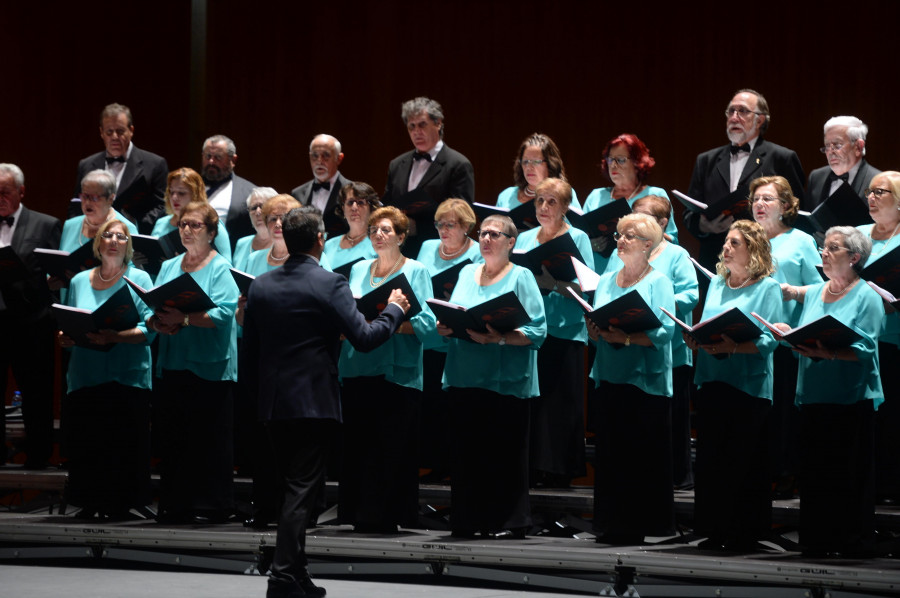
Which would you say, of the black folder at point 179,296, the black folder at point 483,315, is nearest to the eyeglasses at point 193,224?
the black folder at point 179,296

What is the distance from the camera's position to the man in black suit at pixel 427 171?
5660 mm

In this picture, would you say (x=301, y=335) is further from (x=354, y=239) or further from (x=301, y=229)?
(x=354, y=239)

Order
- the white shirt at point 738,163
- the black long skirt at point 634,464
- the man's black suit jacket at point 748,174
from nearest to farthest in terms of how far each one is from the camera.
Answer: the black long skirt at point 634,464
the man's black suit jacket at point 748,174
the white shirt at point 738,163

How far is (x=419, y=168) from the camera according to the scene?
19.3ft

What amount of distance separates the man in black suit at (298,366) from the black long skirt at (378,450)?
843 millimetres

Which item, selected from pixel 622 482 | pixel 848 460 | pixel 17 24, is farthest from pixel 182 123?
pixel 848 460

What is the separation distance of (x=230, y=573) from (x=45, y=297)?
190 cm

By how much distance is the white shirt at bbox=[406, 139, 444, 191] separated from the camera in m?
5.83

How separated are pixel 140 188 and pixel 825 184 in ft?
10.4

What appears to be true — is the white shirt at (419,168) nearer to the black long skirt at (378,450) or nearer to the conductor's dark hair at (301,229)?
the black long skirt at (378,450)

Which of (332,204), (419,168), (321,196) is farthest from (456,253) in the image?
(321,196)

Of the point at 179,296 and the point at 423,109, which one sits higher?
the point at 423,109

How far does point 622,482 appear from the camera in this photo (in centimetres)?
457

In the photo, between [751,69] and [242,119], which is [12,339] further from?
[751,69]
